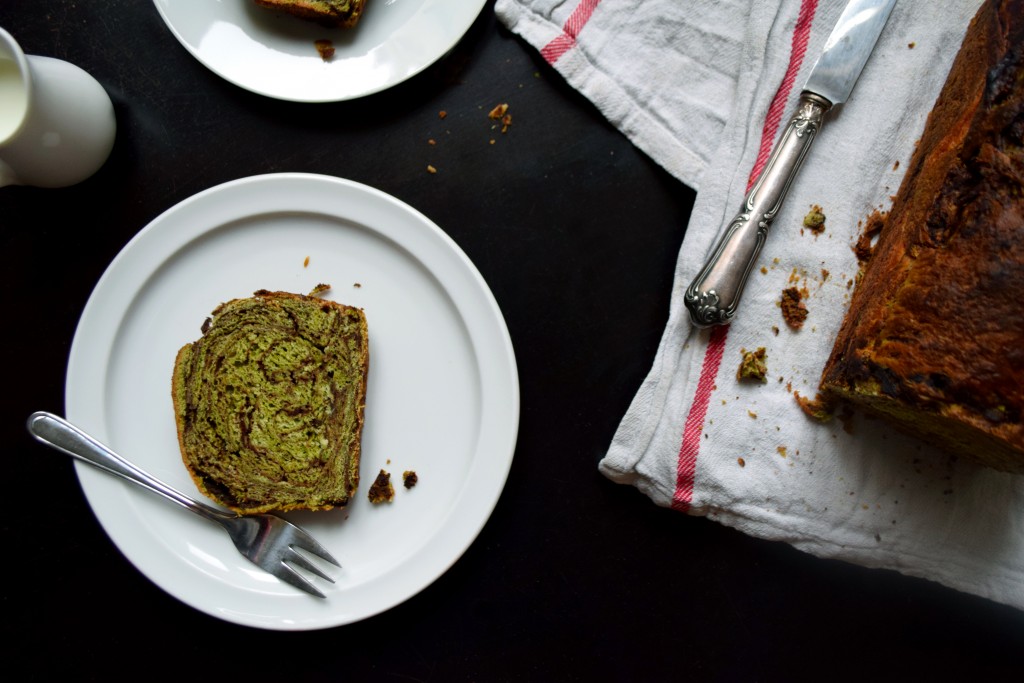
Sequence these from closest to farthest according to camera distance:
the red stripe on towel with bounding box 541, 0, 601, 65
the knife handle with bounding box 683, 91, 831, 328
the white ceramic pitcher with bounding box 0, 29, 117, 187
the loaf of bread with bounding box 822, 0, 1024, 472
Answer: the loaf of bread with bounding box 822, 0, 1024, 472, the white ceramic pitcher with bounding box 0, 29, 117, 187, the knife handle with bounding box 683, 91, 831, 328, the red stripe on towel with bounding box 541, 0, 601, 65

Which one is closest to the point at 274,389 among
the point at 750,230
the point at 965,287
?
the point at 750,230

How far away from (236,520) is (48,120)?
1.09 metres

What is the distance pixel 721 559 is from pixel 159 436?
5.13 ft

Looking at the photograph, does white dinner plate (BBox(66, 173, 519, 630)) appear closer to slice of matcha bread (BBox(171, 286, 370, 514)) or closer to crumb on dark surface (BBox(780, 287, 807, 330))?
slice of matcha bread (BBox(171, 286, 370, 514))

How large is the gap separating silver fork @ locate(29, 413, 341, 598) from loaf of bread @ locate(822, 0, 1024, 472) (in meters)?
1.41

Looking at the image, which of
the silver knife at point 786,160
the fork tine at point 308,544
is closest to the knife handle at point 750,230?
the silver knife at point 786,160

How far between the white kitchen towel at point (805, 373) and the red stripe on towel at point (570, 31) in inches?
7.0

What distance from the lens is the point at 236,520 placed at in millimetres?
1757

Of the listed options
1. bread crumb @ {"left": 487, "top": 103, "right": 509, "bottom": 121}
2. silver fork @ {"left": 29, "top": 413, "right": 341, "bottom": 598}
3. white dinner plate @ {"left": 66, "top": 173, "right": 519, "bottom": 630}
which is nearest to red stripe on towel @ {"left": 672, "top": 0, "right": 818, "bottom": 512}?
white dinner plate @ {"left": 66, "top": 173, "right": 519, "bottom": 630}

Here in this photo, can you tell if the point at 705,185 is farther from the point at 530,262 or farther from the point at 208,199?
the point at 208,199

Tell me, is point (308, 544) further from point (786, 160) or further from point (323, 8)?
point (786, 160)

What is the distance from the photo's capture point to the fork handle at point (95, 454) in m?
1.75

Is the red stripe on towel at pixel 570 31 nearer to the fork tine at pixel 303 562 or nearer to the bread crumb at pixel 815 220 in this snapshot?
the bread crumb at pixel 815 220

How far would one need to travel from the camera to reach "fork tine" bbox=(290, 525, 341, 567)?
1.77 metres
